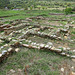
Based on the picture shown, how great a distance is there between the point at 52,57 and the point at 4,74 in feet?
8.57

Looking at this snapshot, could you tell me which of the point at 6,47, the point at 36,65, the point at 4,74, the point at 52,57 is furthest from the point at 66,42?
the point at 4,74

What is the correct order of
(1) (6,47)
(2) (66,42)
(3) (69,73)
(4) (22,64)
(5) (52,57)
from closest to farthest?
(3) (69,73)
(4) (22,64)
(5) (52,57)
(1) (6,47)
(2) (66,42)

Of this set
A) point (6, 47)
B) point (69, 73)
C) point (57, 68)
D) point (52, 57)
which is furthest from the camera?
point (6, 47)

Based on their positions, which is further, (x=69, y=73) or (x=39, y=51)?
(x=39, y=51)

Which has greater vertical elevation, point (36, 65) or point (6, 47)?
point (6, 47)

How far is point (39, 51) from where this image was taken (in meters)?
5.54

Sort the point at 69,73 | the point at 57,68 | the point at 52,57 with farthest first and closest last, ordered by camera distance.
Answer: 1. the point at 52,57
2. the point at 57,68
3. the point at 69,73

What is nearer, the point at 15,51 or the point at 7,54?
the point at 7,54

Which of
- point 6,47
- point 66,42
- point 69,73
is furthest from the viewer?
point 66,42

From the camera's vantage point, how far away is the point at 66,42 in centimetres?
691

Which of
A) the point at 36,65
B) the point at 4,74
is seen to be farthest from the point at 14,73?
the point at 36,65

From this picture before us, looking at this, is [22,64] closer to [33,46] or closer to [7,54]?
[7,54]

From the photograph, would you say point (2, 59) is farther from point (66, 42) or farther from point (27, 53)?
point (66, 42)

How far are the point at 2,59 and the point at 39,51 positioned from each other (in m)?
2.19
